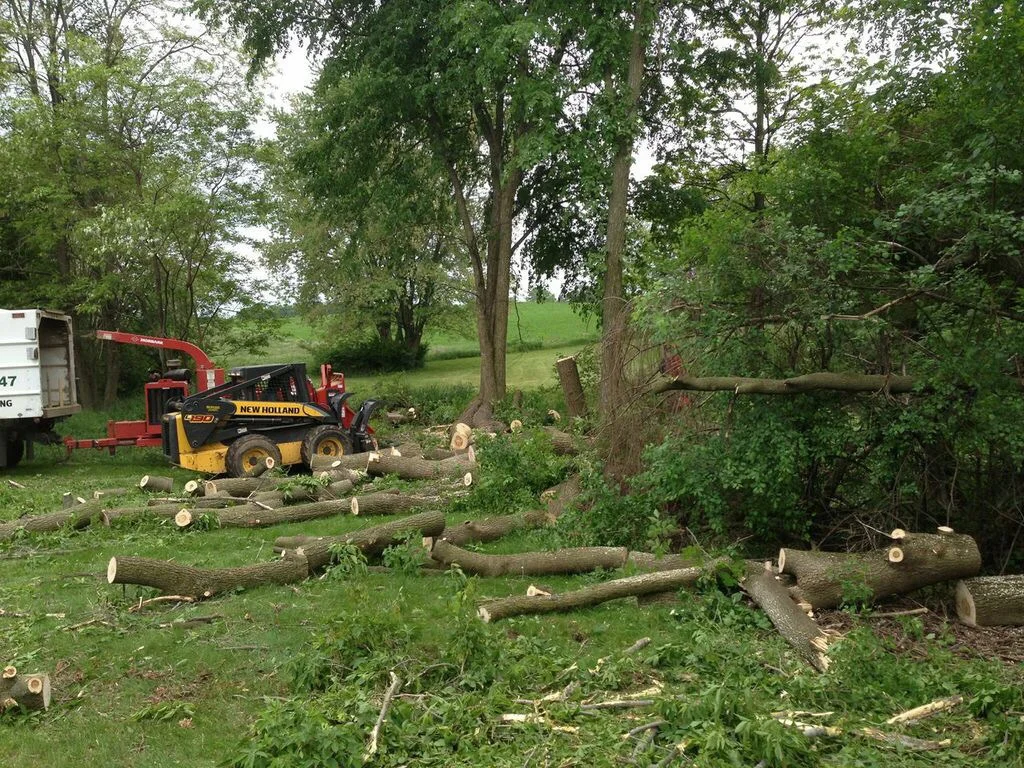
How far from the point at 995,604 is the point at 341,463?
9.81 metres

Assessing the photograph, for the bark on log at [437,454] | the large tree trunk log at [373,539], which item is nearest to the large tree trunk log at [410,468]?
the bark on log at [437,454]

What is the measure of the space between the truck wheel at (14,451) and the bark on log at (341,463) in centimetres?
668

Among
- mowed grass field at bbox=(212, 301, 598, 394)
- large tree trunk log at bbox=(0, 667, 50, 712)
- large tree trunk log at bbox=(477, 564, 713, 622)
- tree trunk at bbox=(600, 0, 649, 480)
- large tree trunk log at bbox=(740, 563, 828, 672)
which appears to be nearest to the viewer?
large tree trunk log at bbox=(0, 667, 50, 712)

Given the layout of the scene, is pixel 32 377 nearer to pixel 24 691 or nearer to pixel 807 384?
pixel 24 691

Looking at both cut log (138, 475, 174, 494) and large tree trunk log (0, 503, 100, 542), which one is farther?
cut log (138, 475, 174, 494)

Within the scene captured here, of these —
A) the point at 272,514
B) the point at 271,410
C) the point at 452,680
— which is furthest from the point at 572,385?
the point at 452,680

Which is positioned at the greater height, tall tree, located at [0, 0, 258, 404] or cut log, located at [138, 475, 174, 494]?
tall tree, located at [0, 0, 258, 404]

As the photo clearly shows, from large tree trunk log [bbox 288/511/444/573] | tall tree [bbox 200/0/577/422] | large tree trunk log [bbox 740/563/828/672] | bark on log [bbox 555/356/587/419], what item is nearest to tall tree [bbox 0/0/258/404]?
tall tree [bbox 200/0/577/422]

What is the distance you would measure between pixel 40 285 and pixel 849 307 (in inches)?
840

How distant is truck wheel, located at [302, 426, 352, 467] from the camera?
15383 mm

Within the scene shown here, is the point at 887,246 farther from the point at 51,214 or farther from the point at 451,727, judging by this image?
the point at 51,214

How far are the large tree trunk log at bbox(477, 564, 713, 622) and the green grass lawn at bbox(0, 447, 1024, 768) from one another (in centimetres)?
11

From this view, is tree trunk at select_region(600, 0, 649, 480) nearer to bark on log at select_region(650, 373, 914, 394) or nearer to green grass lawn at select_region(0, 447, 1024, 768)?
bark on log at select_region(650, 373, 914, 394)

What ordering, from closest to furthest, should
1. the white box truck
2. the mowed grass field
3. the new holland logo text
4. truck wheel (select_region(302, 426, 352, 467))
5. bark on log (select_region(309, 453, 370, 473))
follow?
bark on log (select_region(309, 453, 370, 473))
the new holland logo text
truck wheel (select_region(302, 426, 352, 467))
the white box truck
the mowed grass field
